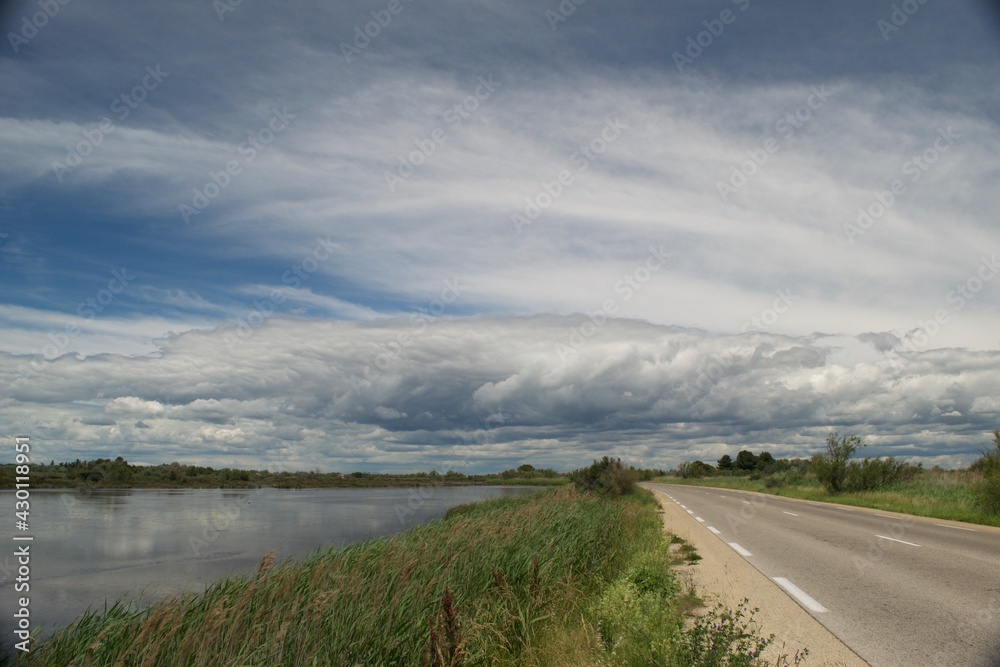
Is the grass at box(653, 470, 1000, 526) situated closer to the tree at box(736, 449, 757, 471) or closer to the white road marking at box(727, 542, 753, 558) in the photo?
the white road marking at box(727, 542, 753, 558)

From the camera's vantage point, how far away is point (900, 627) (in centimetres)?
650

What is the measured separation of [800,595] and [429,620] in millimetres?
5511

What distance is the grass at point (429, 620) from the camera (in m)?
5.18

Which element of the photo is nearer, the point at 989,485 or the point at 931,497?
the point at 989,485

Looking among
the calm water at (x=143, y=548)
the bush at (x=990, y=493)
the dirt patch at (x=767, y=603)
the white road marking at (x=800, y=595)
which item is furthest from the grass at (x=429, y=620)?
the bush at (x=990, y=493)

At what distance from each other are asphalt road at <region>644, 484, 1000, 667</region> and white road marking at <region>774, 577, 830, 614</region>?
0.01 meters

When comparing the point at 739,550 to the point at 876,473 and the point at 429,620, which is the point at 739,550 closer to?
the point at 429,620

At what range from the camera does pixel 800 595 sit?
824 cm

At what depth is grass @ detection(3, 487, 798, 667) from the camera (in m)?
5.18

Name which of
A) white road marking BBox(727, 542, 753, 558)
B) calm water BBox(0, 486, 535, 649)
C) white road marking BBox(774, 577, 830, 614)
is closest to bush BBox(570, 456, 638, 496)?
calm water BBox(0, 486, 535, 649)

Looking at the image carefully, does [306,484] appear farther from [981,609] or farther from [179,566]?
[981,609]

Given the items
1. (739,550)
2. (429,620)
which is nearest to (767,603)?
(429,620)

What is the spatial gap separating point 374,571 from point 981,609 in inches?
283

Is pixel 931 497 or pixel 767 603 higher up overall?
pixel 767 603
